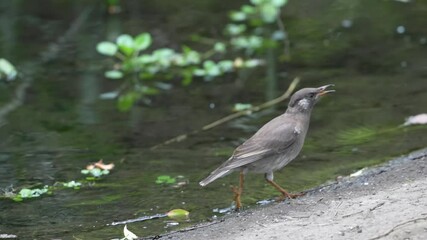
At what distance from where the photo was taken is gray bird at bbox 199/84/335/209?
616 centimetres

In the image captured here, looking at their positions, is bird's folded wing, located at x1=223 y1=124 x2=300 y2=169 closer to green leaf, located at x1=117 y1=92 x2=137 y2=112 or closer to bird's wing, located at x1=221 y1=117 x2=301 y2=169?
bird's wing, located at x1=221 y1=117 x2=301 y2=169

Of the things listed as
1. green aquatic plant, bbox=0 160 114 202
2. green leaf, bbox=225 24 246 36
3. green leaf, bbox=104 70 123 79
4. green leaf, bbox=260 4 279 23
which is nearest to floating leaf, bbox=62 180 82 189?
green aquatic plant, bbox=0 160 114 202

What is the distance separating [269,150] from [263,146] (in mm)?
46

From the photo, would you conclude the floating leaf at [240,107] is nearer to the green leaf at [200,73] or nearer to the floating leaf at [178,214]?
the green leaf at [200,73]

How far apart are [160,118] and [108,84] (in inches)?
49.4

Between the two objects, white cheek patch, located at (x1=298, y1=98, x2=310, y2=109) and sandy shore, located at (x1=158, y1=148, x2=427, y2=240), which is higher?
white cheek patch, located at (x1=298, y1=98, x2=310, y2=109)

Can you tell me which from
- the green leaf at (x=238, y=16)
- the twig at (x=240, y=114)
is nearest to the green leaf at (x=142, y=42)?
the twig at (x=240, y=114)

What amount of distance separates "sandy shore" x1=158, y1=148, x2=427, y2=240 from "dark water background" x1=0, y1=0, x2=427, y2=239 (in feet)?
1.54

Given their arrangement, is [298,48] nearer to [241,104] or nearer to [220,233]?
[241,104]

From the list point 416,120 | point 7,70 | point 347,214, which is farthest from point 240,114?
point 347,214

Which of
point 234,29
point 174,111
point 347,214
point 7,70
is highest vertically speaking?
point 234,29

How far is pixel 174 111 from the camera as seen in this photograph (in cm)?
877

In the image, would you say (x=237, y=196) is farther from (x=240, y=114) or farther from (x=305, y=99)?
(x=240, y=114)

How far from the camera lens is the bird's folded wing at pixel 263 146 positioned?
616 cm
